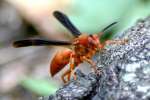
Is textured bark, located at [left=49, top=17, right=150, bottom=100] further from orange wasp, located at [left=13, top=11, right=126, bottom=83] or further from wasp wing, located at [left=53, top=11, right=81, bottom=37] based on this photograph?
wasp wing, located at [left=53, top=11, right=81, bottom=37]

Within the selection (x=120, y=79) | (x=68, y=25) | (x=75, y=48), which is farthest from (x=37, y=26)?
(x=120, y=79)

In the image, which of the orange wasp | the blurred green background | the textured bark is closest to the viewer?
the textured bark

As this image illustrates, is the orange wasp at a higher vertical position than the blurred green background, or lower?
lower

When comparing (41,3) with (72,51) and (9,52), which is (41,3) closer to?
(9,52)

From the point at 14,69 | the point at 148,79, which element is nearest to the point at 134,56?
the point at 148,79

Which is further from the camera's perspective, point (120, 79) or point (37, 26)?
point (37, 26)

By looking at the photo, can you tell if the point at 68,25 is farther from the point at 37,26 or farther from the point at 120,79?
the point at 37,26

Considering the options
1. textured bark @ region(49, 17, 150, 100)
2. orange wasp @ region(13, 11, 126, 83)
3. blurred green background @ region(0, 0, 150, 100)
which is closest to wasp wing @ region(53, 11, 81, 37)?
orange wasp @ region(13, 11, 126, 83)

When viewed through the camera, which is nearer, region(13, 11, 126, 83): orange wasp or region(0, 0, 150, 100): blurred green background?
region(13, 11, 126, 83): orange wasp
